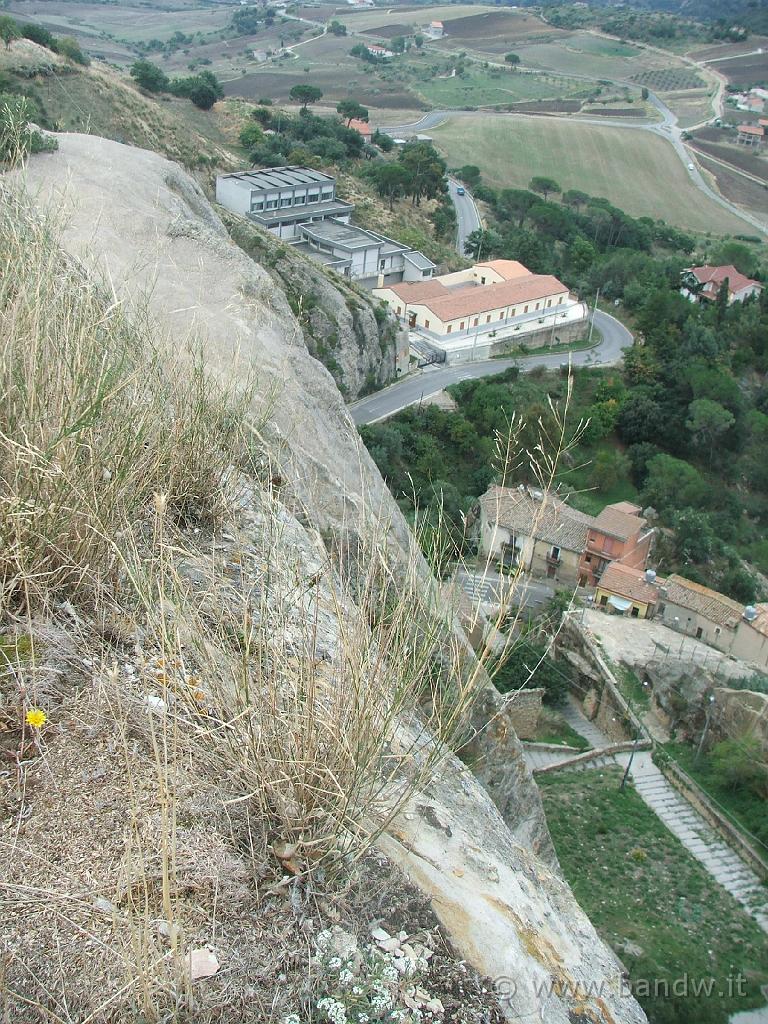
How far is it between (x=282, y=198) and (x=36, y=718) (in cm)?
4101

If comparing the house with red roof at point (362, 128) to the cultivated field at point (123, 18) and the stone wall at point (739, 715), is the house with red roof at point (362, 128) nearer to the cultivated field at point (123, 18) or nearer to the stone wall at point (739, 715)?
the cultivated field at point (123, 18)

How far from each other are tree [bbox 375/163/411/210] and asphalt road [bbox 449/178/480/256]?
4380 millimetres

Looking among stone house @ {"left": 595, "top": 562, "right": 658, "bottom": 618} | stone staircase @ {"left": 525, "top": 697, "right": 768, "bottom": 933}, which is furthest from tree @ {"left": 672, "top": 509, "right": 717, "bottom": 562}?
stone staircase @ {"left": 525, "top": 697, "right": 768, "bottom": 933}

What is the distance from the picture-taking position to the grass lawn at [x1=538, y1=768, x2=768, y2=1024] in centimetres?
1133

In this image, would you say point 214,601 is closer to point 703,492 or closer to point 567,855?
point 567,855

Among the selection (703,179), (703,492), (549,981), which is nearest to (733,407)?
(703,492)

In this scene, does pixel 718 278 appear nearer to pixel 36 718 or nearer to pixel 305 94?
pixel 305 94

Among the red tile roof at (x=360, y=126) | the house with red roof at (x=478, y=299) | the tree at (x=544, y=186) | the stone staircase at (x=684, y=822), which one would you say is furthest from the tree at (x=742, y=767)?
the tree at (x=544, y=186)

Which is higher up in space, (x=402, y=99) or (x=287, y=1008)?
(x=287, y=1008)

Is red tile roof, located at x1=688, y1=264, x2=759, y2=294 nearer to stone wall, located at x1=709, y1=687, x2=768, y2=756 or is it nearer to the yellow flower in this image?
stone wall, located at x1=709, y1=687, x2=768, y2=756

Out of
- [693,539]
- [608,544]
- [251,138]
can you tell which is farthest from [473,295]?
[251,138]

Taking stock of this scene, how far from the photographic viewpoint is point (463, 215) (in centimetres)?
5553

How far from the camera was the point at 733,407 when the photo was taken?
35000 mm

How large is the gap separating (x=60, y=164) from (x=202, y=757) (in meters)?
9.98
